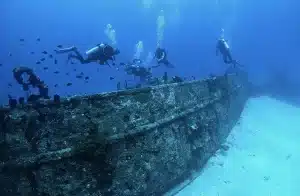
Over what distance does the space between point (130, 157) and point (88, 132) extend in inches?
39.7

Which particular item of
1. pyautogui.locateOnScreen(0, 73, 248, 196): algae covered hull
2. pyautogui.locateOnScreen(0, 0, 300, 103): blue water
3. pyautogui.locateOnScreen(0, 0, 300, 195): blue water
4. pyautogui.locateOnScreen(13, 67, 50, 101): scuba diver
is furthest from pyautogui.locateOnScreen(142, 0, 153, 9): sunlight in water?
pyautogui.locateOnScreen(0, 73, 248, 196): algae covered hull

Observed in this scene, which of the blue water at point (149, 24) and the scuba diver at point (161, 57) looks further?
the blue water at point (149, 24)

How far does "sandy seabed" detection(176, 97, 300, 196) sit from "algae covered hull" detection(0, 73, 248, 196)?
2.30 ft

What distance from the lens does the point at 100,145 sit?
17.8 ft

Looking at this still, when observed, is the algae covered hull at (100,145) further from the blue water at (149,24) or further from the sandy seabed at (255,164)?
the blue water at (149,24)

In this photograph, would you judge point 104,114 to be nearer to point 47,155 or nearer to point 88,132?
point 88,132

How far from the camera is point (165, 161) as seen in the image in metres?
6.66

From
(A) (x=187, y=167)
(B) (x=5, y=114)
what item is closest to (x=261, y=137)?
(A) (x=187, y=167)

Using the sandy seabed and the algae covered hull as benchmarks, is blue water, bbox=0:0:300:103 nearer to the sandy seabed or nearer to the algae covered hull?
the sandy seabed

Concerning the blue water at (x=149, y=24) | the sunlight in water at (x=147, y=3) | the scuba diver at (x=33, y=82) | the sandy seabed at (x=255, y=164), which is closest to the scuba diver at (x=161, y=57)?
the sandy seabed at (x=255, y=164)

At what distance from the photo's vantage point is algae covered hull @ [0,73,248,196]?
4.80 metres

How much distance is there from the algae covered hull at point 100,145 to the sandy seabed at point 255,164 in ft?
2.30

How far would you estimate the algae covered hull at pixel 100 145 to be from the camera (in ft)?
15.8

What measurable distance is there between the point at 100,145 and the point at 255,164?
553cm
